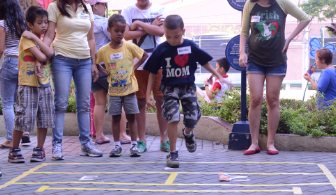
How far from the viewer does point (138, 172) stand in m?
4.58

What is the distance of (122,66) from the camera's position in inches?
213

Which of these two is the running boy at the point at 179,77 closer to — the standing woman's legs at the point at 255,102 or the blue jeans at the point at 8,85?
the standing woman's legs at the point at 255,102

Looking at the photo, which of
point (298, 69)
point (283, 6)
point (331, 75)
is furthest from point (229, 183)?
point (298, 69)

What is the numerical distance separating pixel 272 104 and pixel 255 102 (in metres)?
0.21

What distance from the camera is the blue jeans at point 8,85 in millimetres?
5766

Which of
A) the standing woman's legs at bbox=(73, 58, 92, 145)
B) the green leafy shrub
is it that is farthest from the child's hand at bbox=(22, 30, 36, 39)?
the green leafy shrub

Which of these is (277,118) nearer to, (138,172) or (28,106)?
(138,172)

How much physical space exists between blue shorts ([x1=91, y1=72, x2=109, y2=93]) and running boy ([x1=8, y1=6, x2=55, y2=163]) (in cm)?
98

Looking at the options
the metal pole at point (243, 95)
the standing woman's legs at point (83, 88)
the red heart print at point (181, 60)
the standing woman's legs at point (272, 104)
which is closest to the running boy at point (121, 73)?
the standing woman's legs at point (83, 88)

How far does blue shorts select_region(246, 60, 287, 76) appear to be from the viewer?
5.40 meters

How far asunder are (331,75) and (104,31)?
365 cm

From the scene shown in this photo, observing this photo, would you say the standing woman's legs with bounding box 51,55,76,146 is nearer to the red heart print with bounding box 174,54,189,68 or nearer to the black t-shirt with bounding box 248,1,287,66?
the red heart print with bounding box 174,54,189,68

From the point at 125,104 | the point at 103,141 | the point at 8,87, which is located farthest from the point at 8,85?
the point at 125,104

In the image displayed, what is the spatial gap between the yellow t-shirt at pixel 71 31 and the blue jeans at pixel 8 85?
902 millimetres
